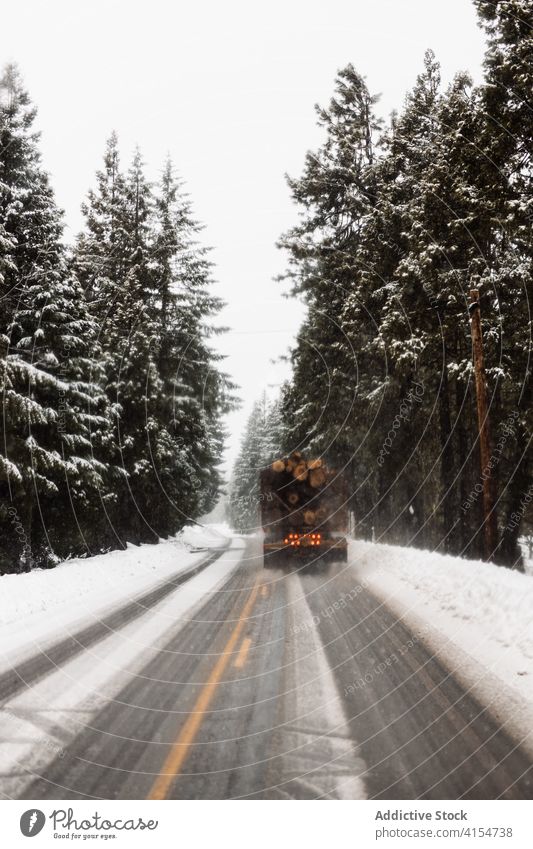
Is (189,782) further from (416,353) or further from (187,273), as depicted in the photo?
(187,273)

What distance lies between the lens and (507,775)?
3924 millimetres

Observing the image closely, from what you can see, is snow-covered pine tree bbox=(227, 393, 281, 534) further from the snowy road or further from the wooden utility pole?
the snowy road

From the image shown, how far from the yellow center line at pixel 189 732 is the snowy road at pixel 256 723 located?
2 centimetres

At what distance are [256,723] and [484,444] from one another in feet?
36.9

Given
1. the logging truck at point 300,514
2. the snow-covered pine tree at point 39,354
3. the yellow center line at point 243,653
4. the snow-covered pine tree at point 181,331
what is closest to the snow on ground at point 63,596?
the snow-covered pine tree at point 39,354

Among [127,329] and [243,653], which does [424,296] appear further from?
[243,653]

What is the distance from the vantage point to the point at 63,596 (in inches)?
452

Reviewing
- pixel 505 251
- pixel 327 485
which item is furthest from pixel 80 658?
pixel 505 251

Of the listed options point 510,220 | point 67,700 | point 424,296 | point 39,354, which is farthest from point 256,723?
point 424,296

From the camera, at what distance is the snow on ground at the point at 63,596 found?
26.6 ft

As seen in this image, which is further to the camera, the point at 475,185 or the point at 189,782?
the point at 475,185

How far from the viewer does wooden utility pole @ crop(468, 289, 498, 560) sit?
13.7 m

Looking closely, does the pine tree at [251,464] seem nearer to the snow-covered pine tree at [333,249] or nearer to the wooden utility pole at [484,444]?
the snow-covered pine tree at [333,249]
